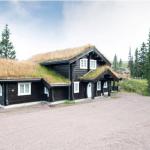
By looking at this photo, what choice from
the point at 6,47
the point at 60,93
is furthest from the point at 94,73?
the point at 6,47

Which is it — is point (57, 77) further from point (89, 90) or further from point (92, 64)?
point (92, 64)

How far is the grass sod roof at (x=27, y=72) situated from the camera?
22.8m

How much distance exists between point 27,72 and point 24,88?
2209mm

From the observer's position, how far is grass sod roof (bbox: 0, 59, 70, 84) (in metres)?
22.8

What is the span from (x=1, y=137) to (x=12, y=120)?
4363 mm

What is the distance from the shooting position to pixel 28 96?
24.0 meters

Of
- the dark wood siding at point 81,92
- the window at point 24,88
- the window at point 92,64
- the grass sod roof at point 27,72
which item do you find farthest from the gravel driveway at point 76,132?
the window at point 92,64

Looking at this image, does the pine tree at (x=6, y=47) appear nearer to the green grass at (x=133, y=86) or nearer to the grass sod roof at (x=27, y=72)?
the grass sod roof at (x=27, y=72)

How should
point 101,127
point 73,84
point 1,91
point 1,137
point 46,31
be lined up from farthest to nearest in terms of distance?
point 46,31
point 73,84
point 1,91
point 101,127
point 1,137

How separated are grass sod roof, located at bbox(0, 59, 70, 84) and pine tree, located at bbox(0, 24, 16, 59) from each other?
27119 mm

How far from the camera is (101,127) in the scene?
14.3 m

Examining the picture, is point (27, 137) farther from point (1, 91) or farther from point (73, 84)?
point (73, 84)

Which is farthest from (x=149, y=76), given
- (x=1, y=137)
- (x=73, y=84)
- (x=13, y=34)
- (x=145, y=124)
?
(x=13, y=34)

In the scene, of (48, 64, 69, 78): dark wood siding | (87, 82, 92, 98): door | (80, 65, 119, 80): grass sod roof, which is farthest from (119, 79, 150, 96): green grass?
(48, 64, 69, 78): dark wood siding
